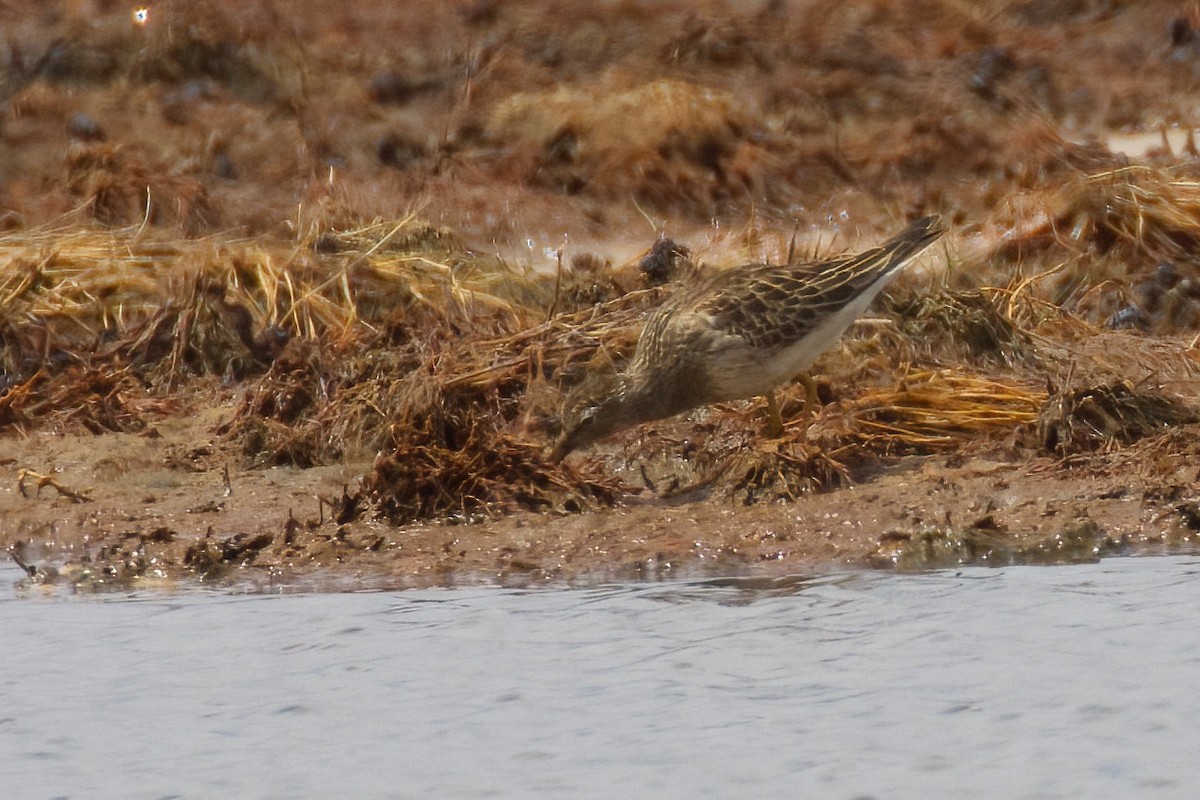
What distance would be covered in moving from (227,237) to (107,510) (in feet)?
12.3

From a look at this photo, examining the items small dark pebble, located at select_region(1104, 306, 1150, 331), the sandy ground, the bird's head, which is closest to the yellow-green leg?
the sandy ground

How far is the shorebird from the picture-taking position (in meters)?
8.39

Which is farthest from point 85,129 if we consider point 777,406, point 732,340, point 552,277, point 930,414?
point 930,414

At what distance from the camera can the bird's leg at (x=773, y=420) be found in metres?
8.84

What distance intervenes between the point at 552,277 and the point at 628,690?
5637mm

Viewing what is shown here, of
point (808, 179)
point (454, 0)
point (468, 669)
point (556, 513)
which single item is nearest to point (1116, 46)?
point (808, 179)

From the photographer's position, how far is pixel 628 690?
20.2ft

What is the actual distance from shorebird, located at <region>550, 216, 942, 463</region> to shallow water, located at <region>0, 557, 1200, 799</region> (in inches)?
50.2

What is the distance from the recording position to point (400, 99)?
13.8 meters

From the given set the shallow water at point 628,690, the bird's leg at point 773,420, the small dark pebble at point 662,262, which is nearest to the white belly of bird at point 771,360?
the bird's leg at point 773,420

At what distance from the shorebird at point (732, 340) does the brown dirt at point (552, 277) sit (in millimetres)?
287

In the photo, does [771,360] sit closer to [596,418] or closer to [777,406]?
[777,406]

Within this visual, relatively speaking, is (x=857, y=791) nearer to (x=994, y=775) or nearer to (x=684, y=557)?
(x=994, y=775)

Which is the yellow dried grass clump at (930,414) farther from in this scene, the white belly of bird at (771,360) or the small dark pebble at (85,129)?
the small dark pebble at (85,129)
